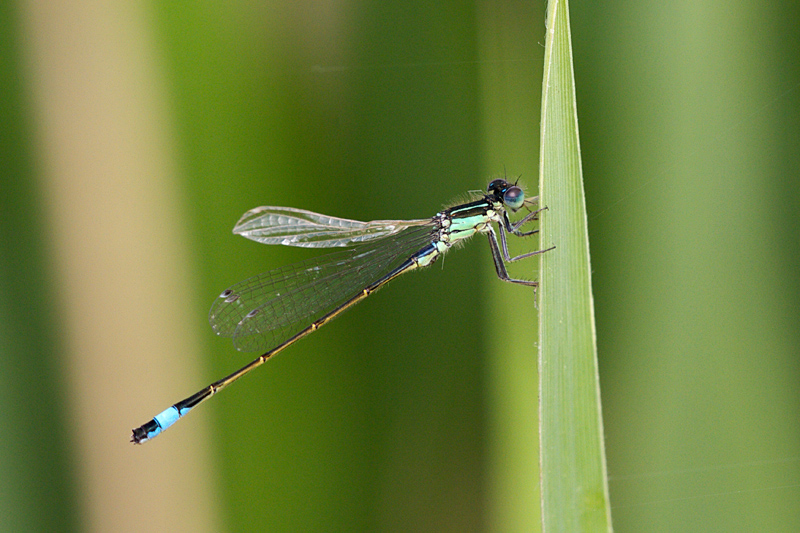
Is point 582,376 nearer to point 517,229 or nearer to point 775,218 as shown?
point 775,218

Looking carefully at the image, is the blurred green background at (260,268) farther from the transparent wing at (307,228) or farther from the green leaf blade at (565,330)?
the green leaf blade at (565,330)

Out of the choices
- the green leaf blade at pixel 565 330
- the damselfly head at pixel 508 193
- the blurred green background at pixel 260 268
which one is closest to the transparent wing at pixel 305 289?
the blurred green background at pixel 260 268

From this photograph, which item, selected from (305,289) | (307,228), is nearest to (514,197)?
(307,228)

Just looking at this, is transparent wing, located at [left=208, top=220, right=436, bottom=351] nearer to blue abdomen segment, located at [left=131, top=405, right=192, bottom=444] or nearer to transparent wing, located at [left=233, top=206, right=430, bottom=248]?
transparent wing, located at [left=233, top=206, right=430, bottom=248]

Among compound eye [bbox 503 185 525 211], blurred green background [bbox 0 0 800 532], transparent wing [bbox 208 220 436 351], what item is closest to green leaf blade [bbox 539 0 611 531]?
blurred green background [bbox 0 0 800 532]

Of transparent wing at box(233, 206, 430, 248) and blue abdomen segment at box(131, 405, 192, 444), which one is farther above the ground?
transparent wing at box(233, 206, 430, 248)

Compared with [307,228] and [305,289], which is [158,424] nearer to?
[305,289]
